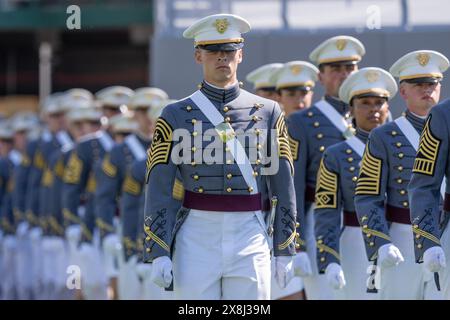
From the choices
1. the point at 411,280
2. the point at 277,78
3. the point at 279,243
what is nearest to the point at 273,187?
the point at 279,243

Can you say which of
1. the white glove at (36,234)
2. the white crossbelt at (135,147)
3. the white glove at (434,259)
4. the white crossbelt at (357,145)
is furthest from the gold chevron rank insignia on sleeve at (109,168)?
the white glove at (434,259)

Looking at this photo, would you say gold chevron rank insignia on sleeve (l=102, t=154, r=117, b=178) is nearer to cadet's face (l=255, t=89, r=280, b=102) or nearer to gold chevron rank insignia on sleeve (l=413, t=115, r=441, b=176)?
cadet's face (l=255, t=89, r=280, b=102)

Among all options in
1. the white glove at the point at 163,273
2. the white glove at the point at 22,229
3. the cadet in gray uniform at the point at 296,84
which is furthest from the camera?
the white glove at the point at 22,229

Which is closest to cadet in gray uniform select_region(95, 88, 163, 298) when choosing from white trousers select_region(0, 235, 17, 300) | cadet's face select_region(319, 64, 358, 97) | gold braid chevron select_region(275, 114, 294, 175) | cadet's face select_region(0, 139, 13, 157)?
cadet's face select_region(319, 64, 358, 97)

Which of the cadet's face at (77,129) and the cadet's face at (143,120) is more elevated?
the cadet's face at (77,129)

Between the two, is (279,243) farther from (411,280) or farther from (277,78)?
(277,78)

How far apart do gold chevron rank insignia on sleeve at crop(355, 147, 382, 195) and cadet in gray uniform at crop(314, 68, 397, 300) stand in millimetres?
560

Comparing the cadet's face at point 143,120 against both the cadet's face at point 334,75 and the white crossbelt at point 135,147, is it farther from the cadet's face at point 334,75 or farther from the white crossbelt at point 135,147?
the cadet's face at point 334,75

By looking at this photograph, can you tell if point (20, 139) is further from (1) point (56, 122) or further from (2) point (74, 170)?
(2) point (74, 170)

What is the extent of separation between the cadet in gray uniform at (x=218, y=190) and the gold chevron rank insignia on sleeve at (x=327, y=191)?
5.87 feet

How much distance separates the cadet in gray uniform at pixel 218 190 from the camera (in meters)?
8.57

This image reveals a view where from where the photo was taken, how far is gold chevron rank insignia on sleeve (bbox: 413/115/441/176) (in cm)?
878

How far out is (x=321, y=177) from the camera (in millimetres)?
10766

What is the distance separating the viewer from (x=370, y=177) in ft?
32.7
